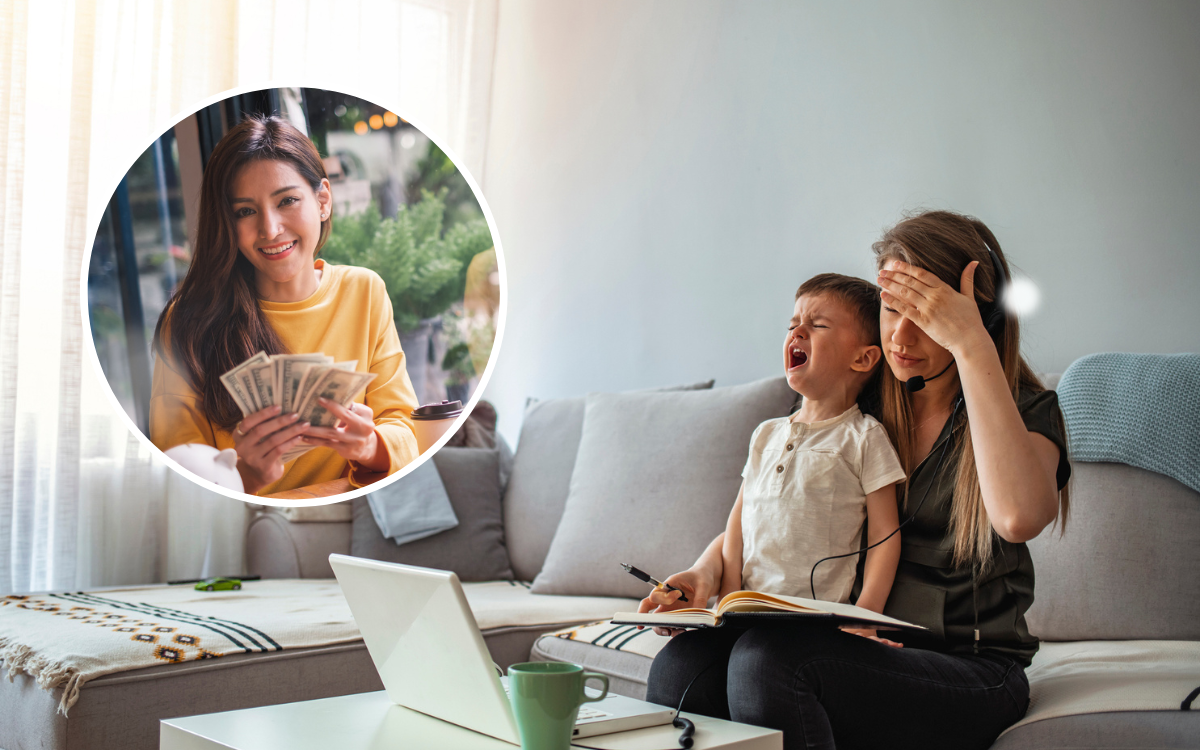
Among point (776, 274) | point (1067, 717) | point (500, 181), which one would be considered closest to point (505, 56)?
point (500, 181)

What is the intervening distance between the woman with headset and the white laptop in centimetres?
13

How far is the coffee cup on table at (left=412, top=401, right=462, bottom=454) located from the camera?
4.06ft

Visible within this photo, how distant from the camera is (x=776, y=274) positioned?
2068 mm

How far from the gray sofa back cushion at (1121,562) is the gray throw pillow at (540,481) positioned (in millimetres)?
872

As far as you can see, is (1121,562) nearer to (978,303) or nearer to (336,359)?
(978,303)

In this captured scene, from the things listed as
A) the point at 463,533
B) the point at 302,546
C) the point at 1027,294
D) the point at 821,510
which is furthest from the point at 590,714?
the point at 302,546

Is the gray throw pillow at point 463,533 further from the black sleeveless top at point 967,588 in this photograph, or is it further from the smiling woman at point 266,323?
the black sleeveless top at point 967,588

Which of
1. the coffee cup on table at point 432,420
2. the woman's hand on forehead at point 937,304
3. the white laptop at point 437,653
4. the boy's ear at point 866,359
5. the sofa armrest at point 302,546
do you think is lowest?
the sofa armrest at point 302,546

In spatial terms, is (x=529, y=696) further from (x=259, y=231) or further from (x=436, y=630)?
(x=259, y=231)

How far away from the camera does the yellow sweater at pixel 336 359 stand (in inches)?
42.8

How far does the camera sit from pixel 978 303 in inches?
40.7

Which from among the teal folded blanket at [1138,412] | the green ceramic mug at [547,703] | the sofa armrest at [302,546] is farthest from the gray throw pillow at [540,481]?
the green ceramic mug at [547,703]

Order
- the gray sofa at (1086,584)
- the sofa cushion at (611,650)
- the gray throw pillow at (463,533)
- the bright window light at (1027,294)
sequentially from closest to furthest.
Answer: the gray sofa at (1086,584), the sofa cushion at (611,650), the bright window light at (1027,294), the gray throw pillow at (463,533)

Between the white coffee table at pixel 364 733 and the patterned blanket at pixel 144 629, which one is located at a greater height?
the white coffee table at pixel 364 733
